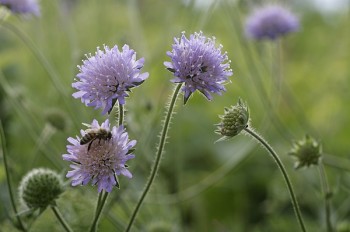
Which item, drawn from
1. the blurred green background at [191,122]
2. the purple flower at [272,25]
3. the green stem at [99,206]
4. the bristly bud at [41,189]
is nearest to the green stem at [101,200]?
the green stem at [99,206]

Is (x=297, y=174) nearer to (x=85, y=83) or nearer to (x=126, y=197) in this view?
(x=126, y=197)

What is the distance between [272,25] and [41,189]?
3.13 feet

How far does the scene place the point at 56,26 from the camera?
2963mm

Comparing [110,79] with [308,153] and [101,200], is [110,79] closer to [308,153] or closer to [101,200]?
[101,200]

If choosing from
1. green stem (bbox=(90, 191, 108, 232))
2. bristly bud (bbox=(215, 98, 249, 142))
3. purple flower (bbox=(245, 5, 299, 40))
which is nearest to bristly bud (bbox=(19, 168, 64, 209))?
green stem (bbox=(90, 191, 108, 232))

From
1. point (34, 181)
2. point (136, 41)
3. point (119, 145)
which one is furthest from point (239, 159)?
point (119, 145)

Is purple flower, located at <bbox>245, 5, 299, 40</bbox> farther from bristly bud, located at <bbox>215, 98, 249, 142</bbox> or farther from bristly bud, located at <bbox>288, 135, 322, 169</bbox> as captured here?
bristly bud, located at <bbox>215, 98, 249, 142</bbox>

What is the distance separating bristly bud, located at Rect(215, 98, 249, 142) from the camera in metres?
0.98

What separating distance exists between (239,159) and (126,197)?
1.19ft

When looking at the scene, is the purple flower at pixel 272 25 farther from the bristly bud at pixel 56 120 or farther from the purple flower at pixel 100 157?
the purple flower at pixel 100 157

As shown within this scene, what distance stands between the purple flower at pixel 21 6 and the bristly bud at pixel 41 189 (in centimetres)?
50

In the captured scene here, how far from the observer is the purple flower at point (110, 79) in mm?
928

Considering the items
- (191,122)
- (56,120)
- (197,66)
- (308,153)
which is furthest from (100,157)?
(191,122)

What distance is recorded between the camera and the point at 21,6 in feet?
4.99
